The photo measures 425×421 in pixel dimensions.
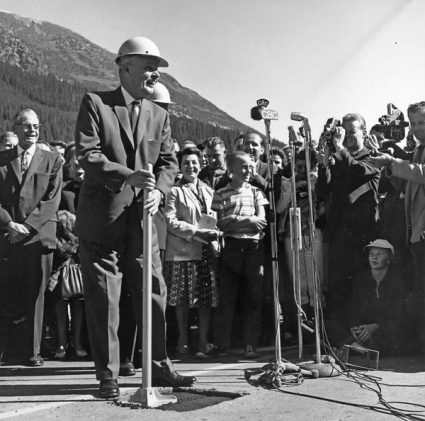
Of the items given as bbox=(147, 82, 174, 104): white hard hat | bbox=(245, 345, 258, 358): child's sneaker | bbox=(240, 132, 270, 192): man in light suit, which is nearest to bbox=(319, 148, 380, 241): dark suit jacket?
bbox=(240, 132, 270, 192): man in light suit

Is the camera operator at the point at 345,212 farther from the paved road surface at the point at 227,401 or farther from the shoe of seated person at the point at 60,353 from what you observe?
the shoe of seated person at the point at 60,353

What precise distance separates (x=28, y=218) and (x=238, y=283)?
7.09ft

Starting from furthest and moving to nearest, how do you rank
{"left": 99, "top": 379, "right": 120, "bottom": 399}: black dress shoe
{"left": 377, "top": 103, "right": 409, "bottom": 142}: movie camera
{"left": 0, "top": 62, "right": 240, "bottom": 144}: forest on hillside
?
{"left": 0, "top": 62, "right": 240, "bottom": 144}: forest on hillside → {"left": 377, "top": 103, "right": 409, "bottom": 142}: movie camera → {"left": 99, "top": 379, "right": 120, "bottom": 399}: black dress shoe

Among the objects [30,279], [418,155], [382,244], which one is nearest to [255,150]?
[382,244]

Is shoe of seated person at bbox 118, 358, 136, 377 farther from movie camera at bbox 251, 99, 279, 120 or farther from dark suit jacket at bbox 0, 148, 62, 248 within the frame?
movie camera at bbox 251, 99, 279, 120

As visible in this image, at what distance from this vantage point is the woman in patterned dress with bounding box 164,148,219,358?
23.0 ft

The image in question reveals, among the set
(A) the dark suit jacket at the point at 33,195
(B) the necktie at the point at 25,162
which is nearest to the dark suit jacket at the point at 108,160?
(A) the dark suit jacket at the point at 33,195

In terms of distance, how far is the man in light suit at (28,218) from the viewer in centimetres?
671

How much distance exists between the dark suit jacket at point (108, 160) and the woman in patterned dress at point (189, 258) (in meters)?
1.95

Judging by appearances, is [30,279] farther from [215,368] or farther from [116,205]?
[116,205]

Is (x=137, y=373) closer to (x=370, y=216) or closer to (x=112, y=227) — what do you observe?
(x=112, y=227)

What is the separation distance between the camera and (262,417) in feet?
13.3

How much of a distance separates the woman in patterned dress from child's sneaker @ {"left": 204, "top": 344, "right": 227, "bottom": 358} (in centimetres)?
17

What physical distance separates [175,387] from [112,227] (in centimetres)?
119
